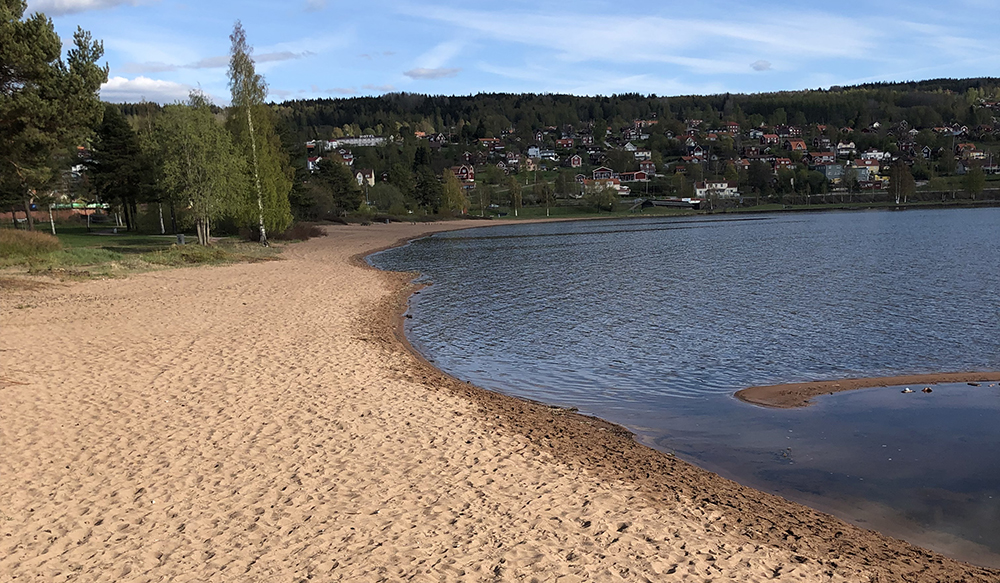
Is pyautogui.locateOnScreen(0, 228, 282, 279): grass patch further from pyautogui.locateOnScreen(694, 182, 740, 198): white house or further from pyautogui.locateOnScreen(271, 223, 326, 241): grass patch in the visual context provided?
pyautogui.locateOnScreen(694, 182, 740, 198): white house

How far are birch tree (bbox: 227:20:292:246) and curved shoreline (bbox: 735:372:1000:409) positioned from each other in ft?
139

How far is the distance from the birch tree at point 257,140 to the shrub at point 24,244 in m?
17.0

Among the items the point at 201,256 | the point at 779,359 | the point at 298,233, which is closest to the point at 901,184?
the point at 298,233

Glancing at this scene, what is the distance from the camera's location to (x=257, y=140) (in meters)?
51.2

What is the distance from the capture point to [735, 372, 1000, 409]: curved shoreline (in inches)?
535

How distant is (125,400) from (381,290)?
61.2 ft

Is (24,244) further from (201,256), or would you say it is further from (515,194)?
Result: (515,194)

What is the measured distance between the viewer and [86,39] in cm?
2495

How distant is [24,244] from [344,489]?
30.9 metres

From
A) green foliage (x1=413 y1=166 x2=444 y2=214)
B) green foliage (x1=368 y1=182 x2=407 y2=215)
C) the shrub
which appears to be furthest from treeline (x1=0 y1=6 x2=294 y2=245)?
green foliage (x1=413 y1=166 x2=444 y2=214)

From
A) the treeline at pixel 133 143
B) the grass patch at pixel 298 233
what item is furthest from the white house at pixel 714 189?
the treeline at pixel 133 143

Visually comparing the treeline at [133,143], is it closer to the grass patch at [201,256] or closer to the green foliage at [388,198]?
the grass patch at [201,256]

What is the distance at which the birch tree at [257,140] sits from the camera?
48.5 m

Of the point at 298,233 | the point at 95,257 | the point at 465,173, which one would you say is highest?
the point at 465,173
